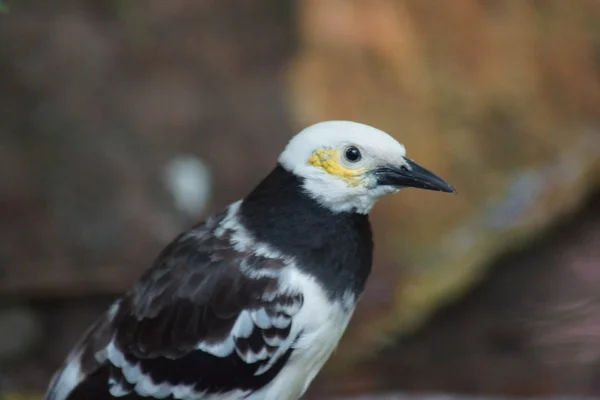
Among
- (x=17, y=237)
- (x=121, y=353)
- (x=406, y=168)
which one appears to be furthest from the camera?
(x=17, y=237)

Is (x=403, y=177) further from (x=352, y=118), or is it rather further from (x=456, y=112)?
(x=456, y=112)

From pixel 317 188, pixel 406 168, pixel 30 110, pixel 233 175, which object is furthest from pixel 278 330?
pixel 30 110

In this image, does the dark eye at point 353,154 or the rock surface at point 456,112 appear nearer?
the dark eye at point 353,154

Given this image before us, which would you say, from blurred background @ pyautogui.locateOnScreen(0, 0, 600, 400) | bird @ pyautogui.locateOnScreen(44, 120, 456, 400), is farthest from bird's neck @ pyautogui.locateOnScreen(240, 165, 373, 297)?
blurred background @ pyautogui.locateOnScreen(0, 0, 600, 400)

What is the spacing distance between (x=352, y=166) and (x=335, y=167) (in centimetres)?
4

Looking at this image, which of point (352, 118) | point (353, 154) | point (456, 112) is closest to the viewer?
point (353, 154)

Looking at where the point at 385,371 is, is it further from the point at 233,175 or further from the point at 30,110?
the point at 30,110

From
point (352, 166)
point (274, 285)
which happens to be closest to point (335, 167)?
point (352, 166)

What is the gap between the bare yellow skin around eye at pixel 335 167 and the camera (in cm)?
184

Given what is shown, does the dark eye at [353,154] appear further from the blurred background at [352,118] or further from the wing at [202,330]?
the blurred background at [352,118]

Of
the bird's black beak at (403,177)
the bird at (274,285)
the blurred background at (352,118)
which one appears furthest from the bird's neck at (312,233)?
the blurred background at (352,118)

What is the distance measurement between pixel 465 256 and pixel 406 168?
1.57m

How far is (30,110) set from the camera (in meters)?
3.14

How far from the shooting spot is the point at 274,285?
1.89m
